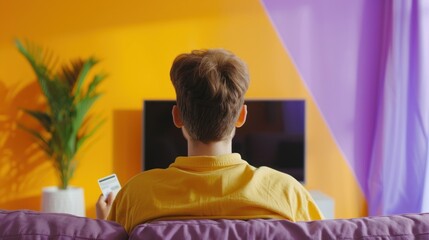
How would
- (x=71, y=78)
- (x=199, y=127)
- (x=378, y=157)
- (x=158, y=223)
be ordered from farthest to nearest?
(x=378, y=157) → (x=71, y=78) → (x=199, y=127) → (x=158, y=223)

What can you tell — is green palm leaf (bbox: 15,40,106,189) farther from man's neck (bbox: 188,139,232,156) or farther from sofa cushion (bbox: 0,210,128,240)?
sofa cushion (bbox: 0,210,128,240)

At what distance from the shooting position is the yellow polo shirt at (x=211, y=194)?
1.25 meters

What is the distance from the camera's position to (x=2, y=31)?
3.96 m

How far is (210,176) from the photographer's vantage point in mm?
1293

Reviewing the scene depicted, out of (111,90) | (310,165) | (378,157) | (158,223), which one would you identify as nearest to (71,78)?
(111,90)

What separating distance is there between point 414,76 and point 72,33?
2.66 m

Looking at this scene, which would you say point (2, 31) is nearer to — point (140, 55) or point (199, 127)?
point (140, 55)

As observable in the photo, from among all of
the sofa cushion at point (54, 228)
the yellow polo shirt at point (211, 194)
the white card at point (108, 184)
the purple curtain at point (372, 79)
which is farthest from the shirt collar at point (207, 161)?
the purple curtain at point (372, 79)

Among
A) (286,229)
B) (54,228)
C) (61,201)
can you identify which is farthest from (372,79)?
(54,228)

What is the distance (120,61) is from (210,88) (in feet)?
9.47

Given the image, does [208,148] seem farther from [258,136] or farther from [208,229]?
[258,136]

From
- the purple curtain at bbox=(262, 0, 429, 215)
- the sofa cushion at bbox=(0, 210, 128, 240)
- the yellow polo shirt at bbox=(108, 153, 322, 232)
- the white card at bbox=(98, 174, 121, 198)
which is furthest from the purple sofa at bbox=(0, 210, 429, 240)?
the purple curtain at bbox=(262, 0, 429, 215)

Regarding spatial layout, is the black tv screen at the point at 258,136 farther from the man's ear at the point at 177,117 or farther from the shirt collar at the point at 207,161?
the shirt collar at the point at 207,161

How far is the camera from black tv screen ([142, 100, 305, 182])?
4.04 m
